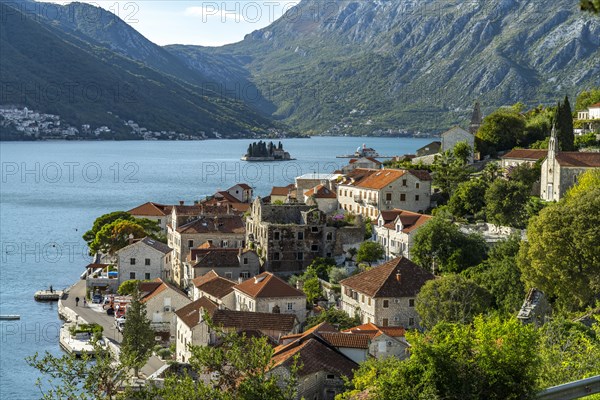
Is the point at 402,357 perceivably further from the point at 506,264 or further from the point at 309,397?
the point at 506,264

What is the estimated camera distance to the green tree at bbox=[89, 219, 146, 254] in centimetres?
6538

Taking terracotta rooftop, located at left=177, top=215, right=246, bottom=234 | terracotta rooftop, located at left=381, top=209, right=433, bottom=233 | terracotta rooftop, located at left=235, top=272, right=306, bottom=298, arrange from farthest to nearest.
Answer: terracotta rooftop, located at left=177, top=215, right=246, bottom=234, terracotta rooftop, located at left=381, top=209, right=433, bottom=233, terracotta rooftop, located at left=235, top=272, right=306, bottom=298

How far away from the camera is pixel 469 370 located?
1664 cm

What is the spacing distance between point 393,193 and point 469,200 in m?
5.91

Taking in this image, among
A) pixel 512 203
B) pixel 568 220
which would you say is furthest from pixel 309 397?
pixel 512 203

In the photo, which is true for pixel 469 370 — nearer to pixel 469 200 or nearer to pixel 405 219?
pixel 405 219

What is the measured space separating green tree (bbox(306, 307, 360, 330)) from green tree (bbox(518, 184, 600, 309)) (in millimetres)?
8263


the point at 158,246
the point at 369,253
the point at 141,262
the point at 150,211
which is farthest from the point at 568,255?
the point at 150,211

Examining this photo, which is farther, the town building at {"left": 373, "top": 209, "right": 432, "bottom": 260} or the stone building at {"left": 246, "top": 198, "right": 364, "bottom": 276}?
the stone building at {"left": 246, "top": 198, "right": 364, "bottom": 276}

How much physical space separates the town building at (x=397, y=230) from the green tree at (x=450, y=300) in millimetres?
10029

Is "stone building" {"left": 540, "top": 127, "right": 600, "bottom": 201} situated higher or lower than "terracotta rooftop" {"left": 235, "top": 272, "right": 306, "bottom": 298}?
higher

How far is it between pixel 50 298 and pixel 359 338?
3431 centimetres

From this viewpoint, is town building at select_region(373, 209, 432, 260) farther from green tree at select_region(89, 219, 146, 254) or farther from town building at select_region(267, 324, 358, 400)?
green tree at select_region(89, 219, 146, 254)

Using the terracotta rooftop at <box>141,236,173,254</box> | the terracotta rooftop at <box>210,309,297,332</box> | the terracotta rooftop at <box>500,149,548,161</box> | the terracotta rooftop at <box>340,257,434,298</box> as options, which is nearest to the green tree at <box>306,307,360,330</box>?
the terracotta rooftop at <box>340,257,434,298</box>
